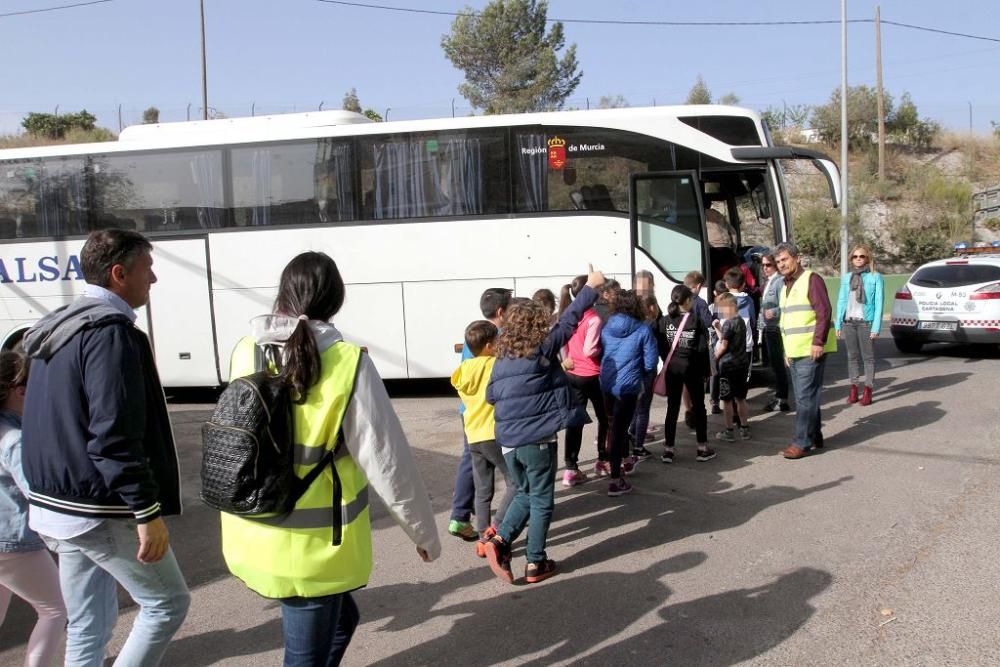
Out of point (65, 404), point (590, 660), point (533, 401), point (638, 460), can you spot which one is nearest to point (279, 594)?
point (65, 404)

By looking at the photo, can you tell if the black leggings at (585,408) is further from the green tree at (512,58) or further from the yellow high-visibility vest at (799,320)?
the green tree at (512,58)

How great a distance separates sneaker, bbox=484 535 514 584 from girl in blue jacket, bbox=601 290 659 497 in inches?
69.5

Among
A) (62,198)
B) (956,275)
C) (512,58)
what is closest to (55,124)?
(512,58)

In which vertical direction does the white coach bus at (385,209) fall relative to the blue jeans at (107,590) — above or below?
above

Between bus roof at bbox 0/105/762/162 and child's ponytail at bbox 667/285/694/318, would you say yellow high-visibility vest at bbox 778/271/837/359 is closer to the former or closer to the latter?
child's ponytail at bbox 667/285/694/318

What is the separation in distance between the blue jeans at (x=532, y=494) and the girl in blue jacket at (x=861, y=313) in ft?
19.9

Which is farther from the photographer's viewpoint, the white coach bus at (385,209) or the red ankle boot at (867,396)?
the white coach bus at (385,209)

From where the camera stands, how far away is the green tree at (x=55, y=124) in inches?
1672

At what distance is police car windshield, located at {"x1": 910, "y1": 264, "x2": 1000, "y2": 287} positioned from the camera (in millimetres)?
12445

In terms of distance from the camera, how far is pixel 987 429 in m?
8.09

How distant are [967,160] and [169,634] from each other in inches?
1857

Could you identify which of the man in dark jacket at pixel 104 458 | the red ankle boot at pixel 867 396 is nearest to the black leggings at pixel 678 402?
the red ankle boot at pixel 867 396

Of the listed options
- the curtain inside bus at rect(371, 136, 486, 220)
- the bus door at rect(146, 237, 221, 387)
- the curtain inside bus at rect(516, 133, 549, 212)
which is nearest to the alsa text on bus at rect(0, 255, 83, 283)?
the bus door at rect(146, 237, 221, 387)

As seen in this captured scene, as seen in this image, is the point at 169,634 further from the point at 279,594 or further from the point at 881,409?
the point at 881,409
